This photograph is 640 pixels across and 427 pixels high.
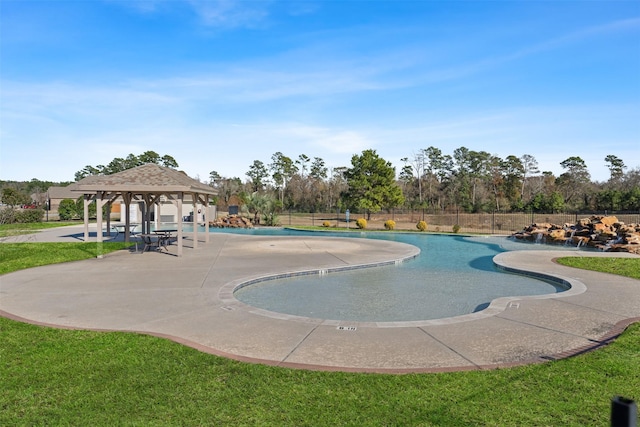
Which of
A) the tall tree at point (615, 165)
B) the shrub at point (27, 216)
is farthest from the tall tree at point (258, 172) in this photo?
the tall tree at point (615, 165)

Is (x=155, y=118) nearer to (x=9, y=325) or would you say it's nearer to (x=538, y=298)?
(x=9, y=325)

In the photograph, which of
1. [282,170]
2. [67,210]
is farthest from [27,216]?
[282,170]

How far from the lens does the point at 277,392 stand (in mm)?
3439

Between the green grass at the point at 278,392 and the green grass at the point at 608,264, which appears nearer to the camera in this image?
the green grass at the point at 278,392

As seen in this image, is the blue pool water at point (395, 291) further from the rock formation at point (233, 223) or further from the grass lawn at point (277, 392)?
the rock formation at point (233, 223)

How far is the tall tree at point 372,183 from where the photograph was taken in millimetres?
37656

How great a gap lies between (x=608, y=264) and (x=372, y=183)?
2756 centimetres

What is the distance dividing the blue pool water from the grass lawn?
280 centimetres

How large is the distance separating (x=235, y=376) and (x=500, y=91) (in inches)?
757

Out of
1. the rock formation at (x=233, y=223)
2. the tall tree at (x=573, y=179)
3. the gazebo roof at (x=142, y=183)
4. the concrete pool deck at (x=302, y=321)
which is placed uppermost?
the tall tree at (x=573, y=179)

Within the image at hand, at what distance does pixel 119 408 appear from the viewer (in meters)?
3.14

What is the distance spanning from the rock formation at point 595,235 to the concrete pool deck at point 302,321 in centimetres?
742

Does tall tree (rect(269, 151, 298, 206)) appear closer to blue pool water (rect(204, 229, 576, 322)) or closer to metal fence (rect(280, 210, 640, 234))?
metal fence (rect(280, 210, 640, 234))

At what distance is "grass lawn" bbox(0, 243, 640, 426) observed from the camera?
3.01 m
